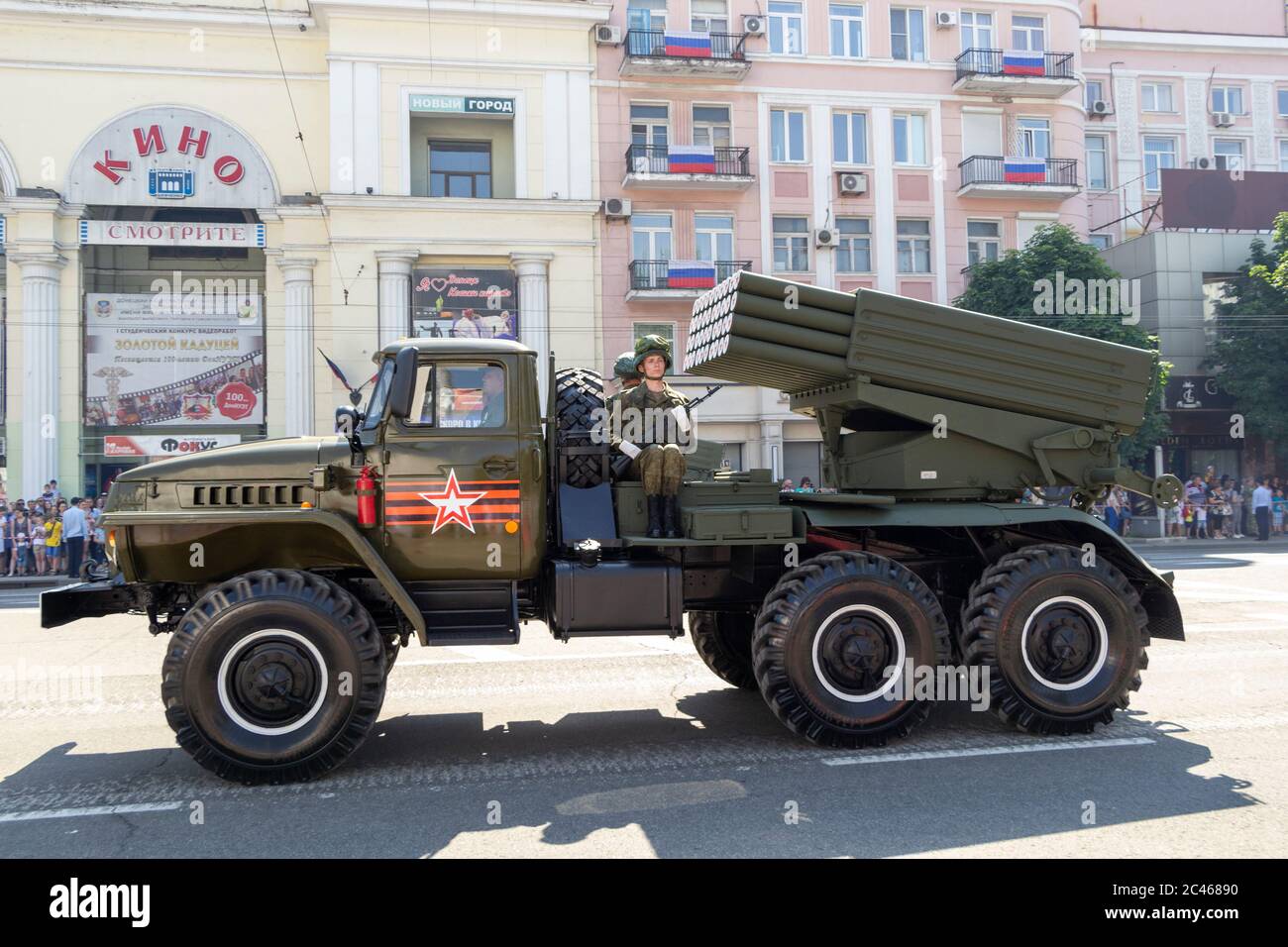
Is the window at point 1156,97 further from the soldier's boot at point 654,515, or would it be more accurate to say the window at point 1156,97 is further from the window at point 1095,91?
the soldier's boot at point 654,515

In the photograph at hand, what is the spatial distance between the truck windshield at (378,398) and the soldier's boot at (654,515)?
189 cm

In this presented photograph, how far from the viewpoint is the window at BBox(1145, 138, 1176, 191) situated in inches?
1443

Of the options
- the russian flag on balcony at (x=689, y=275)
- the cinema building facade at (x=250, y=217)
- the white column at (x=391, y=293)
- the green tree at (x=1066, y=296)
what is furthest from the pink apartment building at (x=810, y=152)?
the white column at (x=391, y=293)

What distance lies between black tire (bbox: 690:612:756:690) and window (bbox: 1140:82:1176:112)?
37.3 meters

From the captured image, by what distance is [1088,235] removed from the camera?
35.5 meters

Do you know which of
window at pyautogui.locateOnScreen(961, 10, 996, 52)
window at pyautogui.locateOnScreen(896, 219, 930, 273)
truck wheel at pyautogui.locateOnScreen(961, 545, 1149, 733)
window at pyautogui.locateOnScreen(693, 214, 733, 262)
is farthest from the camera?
window at pyautogui.locateOnScreen(961, 10, 996, 52)

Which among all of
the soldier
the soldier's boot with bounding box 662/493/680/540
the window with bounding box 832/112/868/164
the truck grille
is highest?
the window with bounding box 832/112/868/164

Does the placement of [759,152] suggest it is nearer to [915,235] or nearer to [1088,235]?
[915,235]

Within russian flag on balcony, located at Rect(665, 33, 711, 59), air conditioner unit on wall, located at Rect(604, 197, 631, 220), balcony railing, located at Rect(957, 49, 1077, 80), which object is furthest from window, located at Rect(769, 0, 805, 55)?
air conditioner unit on wall, located at Rect(604, 197, 631, 220)

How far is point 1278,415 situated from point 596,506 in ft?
99.4

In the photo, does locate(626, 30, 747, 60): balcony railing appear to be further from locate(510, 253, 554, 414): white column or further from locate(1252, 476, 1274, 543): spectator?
locate(1252, 476, 1274, 543): spectator

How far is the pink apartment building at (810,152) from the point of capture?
95.0 ft

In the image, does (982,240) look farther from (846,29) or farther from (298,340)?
(298,340)

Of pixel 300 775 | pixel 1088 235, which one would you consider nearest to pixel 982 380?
pixel 300 775
